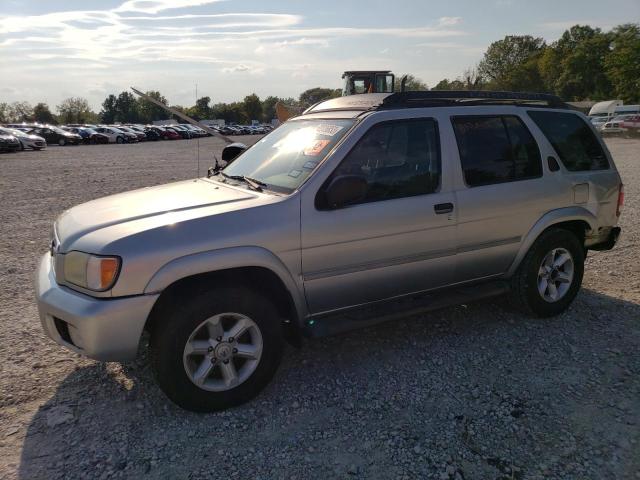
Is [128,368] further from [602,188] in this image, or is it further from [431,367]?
[602,188]

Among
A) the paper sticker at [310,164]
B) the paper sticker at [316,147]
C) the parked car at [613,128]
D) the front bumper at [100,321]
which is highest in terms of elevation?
the parked car at [613,128]

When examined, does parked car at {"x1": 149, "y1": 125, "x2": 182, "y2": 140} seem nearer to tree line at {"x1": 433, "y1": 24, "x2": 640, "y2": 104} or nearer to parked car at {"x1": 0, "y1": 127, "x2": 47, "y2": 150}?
parked car at {"x1": 0, "y1": 127, "x2": 47, "y2": 150}

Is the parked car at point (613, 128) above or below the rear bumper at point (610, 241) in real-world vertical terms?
above

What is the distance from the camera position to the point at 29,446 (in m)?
2.91

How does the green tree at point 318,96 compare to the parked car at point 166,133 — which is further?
the parked car at point 166,133

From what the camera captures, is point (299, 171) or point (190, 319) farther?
point (299, 171)

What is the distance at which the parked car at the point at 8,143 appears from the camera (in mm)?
27678

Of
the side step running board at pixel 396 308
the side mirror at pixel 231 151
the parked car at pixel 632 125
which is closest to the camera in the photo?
the side step running board at pixel 396 308

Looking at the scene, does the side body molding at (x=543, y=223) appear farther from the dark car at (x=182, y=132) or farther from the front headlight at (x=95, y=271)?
the dark car at (x=182, y=132)

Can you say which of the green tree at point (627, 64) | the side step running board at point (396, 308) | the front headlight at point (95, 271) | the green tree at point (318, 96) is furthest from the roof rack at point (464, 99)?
the green tree at point (627, 64)

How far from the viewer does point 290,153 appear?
3920 mm

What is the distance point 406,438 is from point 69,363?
257 cm

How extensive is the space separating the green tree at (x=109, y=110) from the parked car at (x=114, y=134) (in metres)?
75.4

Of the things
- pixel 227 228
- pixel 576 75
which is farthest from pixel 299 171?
pixel 576 75
